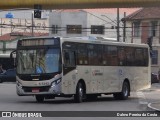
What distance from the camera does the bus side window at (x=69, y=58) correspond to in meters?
24.4

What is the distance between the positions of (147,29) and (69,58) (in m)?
43.0

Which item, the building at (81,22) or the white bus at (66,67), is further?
the building at (81,22)

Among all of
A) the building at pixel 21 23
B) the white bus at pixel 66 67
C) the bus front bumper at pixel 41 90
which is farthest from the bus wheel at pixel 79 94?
the building at pixel 21 23

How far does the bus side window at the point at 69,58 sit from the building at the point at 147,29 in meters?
41.2

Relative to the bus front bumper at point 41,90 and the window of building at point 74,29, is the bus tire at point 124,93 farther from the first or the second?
the window of building at point 74,29

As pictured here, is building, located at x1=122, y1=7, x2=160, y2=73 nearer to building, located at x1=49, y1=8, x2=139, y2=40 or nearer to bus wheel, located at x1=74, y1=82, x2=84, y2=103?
building, located at x1=49, y1=8, x2=139, y2=40

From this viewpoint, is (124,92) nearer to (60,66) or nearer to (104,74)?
(104,74)

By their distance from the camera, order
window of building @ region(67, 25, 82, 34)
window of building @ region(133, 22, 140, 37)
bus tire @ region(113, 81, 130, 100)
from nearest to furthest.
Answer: bus tire @ region(113, 81, 130, 100)
window of building @ region(133, 22, 140, 37)
window of building @ region(67, 25, 82, 34)

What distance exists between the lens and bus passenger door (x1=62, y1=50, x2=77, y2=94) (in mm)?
24344

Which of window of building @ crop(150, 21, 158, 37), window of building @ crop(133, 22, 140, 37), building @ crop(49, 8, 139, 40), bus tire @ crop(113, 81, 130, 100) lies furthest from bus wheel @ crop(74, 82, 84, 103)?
building @ crop(49, 8, 139, 40)

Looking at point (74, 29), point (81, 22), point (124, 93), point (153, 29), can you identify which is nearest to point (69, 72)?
point (124, 93)

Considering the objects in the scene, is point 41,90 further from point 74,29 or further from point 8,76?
point 74,29

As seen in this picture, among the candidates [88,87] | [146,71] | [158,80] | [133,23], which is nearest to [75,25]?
[133,23]

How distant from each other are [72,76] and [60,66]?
92 cm
